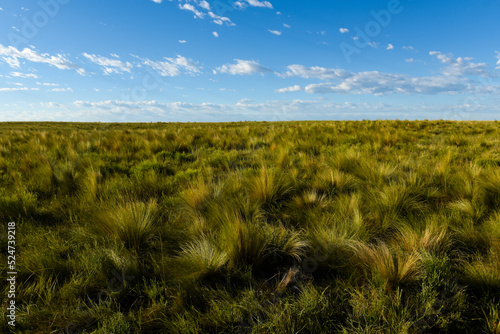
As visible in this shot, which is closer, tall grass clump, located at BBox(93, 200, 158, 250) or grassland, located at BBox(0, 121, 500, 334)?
grassland, located at BBox(0, 121, 500, 334)

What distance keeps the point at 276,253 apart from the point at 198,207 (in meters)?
1.14

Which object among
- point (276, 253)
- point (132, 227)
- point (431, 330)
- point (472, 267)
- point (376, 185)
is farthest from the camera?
point (376, 185)

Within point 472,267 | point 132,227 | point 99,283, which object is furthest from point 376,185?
point 99,283

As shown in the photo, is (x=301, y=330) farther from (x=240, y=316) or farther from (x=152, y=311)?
(x=152, y=311)

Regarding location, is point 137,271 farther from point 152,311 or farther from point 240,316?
point 240,316

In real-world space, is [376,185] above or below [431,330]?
above

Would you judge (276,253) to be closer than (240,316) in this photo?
No

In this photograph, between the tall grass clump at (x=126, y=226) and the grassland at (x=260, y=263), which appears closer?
the grassland at (x=260, y=263)

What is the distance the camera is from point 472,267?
155 cm

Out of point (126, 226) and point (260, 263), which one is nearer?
point (260, 263)

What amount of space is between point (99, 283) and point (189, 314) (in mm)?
717

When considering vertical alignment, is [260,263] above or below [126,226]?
below

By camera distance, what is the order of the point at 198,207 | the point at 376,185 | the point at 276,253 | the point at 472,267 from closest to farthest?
the point at 472,267 → the point at 276,253 → the point at 198,207 → the point at 376,185

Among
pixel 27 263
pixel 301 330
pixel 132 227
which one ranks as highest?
pixel 132 227
